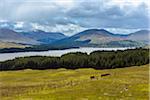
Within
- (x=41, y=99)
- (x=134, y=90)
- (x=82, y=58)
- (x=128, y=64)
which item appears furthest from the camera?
(x=82, y=58)

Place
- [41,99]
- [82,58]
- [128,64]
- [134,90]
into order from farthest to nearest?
[82,58] → [128,64] → [134,90] → [41,99]

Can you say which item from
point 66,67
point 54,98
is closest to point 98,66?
point 66,67

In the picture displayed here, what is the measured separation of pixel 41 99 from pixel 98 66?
397ft

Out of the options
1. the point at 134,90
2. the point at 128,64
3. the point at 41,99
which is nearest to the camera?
the point at 41,99

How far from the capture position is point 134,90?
81812 mm

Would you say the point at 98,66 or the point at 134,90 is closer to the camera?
the point at 134,90

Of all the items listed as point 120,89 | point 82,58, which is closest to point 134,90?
point 120,89

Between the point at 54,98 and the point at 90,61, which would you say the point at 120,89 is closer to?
the point at 54,98

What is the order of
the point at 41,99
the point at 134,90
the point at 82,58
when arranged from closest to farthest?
1. the point at 41,99
2. the point at 134,90
3. the point at 82,58

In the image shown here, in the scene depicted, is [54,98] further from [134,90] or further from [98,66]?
[98,66]

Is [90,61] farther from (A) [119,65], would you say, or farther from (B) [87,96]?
(B) [87,96]

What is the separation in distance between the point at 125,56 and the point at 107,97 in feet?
412

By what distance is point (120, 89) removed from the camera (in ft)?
274

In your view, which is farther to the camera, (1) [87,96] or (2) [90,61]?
(2) [90,61]
